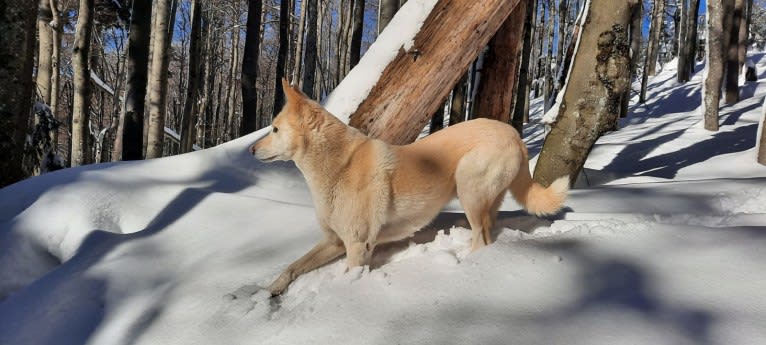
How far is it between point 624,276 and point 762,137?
19.6ft

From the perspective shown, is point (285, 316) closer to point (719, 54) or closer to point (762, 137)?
point (762, 137)

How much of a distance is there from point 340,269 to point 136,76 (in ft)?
23.3

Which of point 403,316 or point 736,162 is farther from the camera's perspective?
point 736,162

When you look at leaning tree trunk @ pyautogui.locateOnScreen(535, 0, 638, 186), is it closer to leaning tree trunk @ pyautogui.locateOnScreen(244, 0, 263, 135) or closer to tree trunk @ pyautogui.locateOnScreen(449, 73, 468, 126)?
tree trunk @ pyautogui.locateOnScreen(449, 73, 468, 126)

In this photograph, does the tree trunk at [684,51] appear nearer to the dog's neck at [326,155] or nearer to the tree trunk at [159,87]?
the tree trunk at [159,87]

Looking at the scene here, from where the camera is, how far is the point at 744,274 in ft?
5.60

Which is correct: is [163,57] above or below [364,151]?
above

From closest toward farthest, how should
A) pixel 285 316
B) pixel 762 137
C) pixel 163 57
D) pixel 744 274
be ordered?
pixel 744 274, pixel 285 316, pixel 762 137, pixel 163 57

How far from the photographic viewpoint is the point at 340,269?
7.60ft

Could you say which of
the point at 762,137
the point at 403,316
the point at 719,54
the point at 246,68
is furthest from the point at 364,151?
the point at 719,54

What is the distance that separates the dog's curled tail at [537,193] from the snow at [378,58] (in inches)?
66.4

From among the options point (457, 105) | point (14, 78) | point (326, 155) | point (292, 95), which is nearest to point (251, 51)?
point (457, 105)

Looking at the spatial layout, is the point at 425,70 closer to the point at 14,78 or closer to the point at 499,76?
the point at 499,76

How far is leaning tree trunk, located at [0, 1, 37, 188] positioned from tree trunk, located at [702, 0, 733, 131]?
12.1 meters
